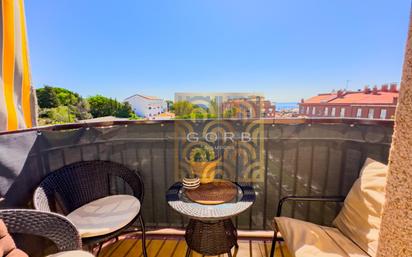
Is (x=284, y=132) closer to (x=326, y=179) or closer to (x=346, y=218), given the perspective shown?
(x=326, y=179)

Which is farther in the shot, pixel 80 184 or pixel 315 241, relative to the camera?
pixel 80 184

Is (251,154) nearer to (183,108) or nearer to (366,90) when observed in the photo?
(183,108)

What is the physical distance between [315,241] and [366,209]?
0.43m

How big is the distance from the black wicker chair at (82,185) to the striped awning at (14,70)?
1.85ft

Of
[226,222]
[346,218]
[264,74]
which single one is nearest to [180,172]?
[226,222]

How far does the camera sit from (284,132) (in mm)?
1842

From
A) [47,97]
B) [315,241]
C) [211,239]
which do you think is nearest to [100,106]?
[47,97]

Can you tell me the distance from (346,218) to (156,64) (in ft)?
91.9

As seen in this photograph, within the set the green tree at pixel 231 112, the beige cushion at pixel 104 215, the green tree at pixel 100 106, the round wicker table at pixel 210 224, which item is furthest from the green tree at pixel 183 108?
the green tree at pixel 100 106

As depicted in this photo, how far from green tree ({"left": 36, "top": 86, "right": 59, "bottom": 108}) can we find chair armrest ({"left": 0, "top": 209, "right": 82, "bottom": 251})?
38370 mm

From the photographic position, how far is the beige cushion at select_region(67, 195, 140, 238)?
136 cm

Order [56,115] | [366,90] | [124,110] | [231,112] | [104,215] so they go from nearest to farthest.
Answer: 1. [104,215]
2. [231,112]
3. [56,115]
4. [366,90]
5. [124,110]

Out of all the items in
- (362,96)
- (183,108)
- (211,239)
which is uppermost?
(362,96)

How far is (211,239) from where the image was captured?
5.03ft
